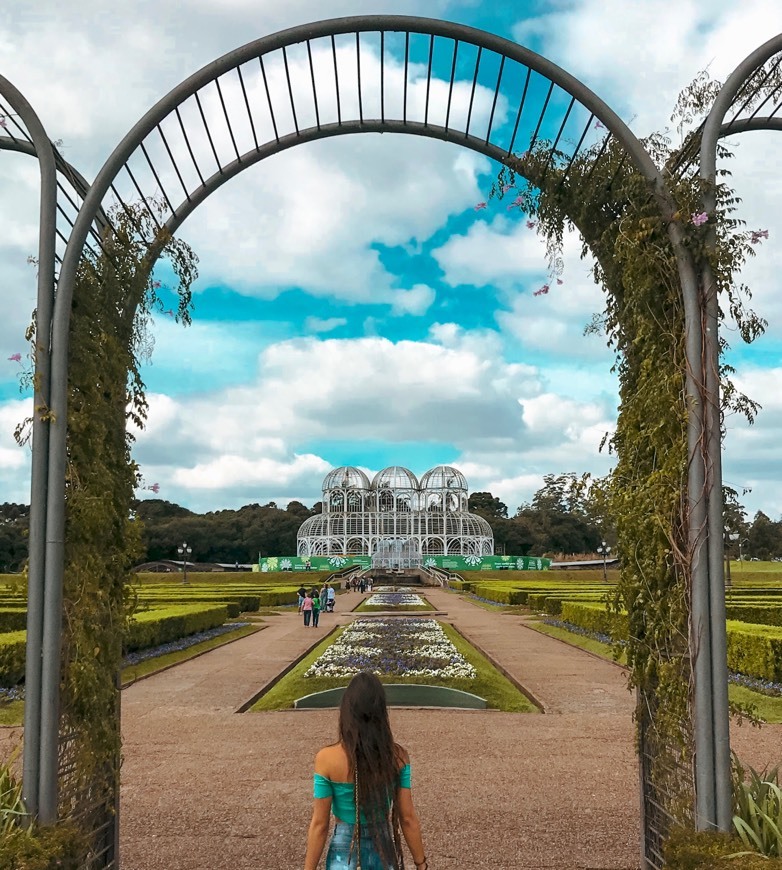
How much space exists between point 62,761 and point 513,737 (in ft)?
17.1

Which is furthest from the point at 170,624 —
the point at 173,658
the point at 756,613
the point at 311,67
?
the point at 311,67

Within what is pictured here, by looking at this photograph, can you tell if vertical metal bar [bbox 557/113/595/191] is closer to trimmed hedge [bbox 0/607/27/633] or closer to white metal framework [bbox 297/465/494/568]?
trimmed hedge [bbox 0/607/27/633]

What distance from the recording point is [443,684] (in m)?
11.0

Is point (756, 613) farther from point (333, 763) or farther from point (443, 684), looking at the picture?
point (333, 763)

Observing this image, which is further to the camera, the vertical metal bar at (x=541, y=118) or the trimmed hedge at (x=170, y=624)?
the trimmed hedge at (x=170, y=624)

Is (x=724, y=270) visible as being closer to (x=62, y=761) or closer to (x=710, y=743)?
(x=710, y=743)

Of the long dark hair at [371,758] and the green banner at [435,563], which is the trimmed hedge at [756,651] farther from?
the green banner at [435,563]

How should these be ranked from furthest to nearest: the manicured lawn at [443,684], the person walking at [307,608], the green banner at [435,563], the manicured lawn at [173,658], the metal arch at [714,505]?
the green banner at [435,563] < the person walking at [307,608] < the manicured lawn at [173,658] < the manicured lawn at [443,684] < the metal arch at [714,505]

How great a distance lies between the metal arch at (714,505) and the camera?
3668 mm

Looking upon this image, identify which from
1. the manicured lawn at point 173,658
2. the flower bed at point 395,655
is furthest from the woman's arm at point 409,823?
the flower bed at point 395,655

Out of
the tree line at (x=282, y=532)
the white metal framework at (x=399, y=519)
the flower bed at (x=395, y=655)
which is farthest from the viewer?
the tree line at (x=282, y=532)

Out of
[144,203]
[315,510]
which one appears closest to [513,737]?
[144,203]

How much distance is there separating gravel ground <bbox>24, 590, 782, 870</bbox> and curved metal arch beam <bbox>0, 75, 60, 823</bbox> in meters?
1.47

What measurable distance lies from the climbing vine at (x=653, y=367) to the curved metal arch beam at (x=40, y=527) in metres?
2.31
